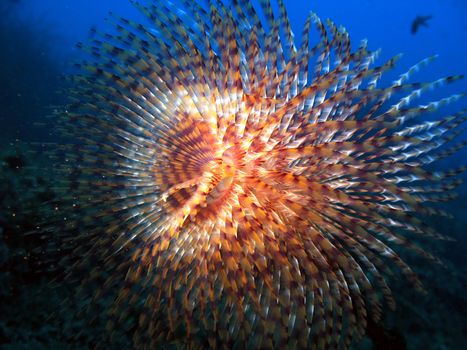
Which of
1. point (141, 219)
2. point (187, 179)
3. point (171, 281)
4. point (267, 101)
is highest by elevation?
point (267, 101)

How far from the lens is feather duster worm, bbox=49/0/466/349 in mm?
2236

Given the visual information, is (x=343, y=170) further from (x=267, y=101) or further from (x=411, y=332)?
(x=411, y=332)

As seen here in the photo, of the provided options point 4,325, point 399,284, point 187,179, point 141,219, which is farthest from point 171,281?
point 399,284

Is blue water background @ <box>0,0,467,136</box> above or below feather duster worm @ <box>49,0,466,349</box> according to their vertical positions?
above

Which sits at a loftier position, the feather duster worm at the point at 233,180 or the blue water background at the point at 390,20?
the blue water background at the point at 390,20

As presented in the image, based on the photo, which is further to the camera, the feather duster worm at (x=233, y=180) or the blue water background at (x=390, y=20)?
the blue water background at (x=390, y=20)

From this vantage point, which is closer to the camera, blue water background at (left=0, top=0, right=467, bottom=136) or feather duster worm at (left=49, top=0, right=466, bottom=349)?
feather duster worm at (left=49, top=0, right=466, bottom=349)

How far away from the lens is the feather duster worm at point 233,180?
7.34 ft

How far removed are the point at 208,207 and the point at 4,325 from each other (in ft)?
8.38

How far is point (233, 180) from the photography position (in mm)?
2465

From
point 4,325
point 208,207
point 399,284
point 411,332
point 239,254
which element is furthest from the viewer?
point 399,284

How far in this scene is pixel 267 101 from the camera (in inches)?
94.1

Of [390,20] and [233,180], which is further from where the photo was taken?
[390,20]

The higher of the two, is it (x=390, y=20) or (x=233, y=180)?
(x=390, y=20)
